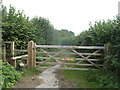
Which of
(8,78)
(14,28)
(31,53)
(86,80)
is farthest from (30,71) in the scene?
(86,80)

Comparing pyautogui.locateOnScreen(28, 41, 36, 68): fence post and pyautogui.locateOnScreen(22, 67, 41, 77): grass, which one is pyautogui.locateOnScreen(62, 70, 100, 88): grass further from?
pyautogui.locateOnScreen(28, 41, 36, 68): fence post

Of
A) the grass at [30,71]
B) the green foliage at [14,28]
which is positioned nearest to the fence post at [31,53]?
the grass at [30,71]

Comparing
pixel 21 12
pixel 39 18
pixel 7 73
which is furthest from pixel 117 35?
pixel 39 18

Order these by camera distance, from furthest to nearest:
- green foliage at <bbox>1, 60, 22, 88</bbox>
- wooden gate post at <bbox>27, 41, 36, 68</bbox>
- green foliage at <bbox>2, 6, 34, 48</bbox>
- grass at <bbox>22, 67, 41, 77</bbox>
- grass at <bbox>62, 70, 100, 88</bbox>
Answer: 1. wooden gate post at <bbox>27, 41, 36, 68</bbox>
2. green foliage at <bbox>2, 6, 34, 48</bbox>
3. grass at <bbox>22, 67, 41, 77</bbox>
4. grass at <bbox>62, 70, 100, 88</bbox>
5. green foliage at <bbox>1, 60, 22, 88</bbox>

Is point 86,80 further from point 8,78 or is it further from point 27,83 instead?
point 8,78

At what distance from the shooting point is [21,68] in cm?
618

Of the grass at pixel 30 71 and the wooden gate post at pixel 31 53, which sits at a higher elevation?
the wooden gate post at pixel 31 53

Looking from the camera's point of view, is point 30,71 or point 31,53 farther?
point 31,53

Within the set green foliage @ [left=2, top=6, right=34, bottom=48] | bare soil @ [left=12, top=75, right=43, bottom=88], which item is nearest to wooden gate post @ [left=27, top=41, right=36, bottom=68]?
green foliage @ [left=2, top=6, right=34, bottom=48]

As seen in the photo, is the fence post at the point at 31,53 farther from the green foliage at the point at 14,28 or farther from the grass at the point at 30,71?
the green foliage at the point at 14,28

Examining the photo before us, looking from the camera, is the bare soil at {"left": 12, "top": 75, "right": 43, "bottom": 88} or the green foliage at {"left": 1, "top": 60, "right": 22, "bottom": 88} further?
the bare soil at {"left": 12, "top": 75, "right": 43, "bottom": 88}

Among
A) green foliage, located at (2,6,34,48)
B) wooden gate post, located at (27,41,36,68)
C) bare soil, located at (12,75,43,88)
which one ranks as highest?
green foliage, located at (2,6,34,48)

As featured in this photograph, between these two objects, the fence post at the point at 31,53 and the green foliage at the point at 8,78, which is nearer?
the green foliage at the point at 8,78

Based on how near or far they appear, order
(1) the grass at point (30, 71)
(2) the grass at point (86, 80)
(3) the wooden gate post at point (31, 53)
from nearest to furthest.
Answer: (2) the grass at point (86, 80), (1) the grass at point (30, 71), (3) the wooden gate post at point (31, 53)
